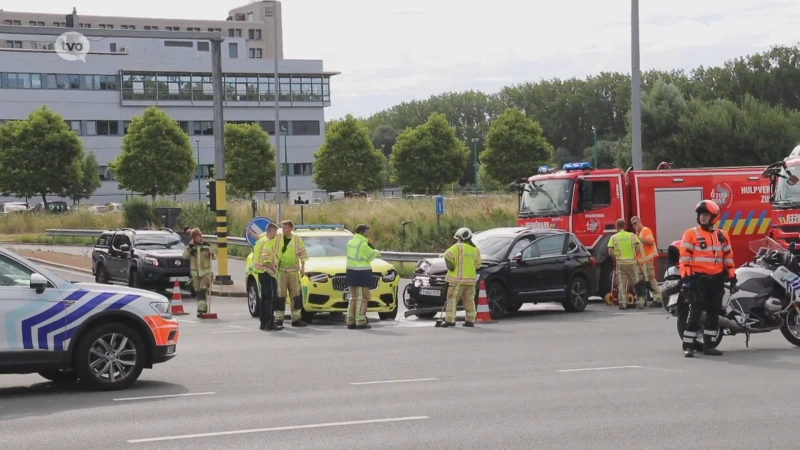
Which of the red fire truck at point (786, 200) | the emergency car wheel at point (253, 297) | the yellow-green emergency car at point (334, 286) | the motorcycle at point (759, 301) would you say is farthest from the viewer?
the emergency car wheel at point (253, 297)

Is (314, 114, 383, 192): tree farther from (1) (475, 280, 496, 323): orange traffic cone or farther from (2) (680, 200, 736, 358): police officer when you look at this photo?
(2) (680, 200, 736, 358): police officer

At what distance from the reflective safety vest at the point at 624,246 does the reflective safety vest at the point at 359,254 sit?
574 centimetres

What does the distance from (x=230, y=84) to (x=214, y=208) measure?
79824mm

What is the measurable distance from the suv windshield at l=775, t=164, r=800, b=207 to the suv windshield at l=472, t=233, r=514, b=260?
5186 mm

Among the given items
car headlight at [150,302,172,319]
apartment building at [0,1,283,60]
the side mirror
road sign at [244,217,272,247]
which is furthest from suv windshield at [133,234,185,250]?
apartment building at [0,1,283,60]

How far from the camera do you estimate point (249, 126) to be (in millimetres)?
92625

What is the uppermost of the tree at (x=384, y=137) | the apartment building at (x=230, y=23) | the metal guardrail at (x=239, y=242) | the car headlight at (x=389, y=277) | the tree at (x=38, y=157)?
the apartment building at (x=230, y=23)

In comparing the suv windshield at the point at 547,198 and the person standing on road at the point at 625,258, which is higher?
the suv windshield at the point at 547,198

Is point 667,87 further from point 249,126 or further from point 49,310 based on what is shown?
point 49,310

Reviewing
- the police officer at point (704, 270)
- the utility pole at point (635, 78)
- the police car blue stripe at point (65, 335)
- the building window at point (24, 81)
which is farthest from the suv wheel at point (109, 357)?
the building window at point (24, 81)

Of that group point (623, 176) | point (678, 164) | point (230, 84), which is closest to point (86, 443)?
point (623, 176)

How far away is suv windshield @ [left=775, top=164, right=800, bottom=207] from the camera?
73.5 ft

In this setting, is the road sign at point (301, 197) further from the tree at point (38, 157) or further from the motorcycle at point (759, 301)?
the tree at point (38, 157)

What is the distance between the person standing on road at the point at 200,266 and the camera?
22.9m
